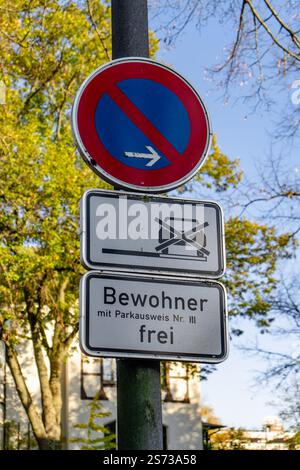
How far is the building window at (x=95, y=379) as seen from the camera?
3117cm

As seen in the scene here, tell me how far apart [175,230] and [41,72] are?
19.9 metres

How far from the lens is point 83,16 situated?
898 inches

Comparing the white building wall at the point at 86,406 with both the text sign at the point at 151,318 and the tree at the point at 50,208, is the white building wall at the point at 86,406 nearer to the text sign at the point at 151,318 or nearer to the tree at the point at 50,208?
the tree at the point at 50,208

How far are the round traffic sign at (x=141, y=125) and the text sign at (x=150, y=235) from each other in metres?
0.15

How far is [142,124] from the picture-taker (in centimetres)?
330

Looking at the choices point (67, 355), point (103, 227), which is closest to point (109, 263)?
point (103, 227)

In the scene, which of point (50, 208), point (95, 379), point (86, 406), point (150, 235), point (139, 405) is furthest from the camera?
point (95, 379)

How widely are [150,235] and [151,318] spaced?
1.03 feet

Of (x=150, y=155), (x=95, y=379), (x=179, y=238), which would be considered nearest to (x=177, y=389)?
(x=95, y=379)

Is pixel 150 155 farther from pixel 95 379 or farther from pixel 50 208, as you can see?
pixel 95 379

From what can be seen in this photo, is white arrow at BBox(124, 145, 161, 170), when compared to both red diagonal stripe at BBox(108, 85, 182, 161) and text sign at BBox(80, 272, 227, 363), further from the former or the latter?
text sign at BBox(80, 272, 227, 363)

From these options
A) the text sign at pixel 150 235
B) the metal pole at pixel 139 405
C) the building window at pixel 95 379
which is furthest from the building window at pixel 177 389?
the metal pole at pixel 139 405

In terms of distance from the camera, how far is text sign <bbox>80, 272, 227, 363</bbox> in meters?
2.85

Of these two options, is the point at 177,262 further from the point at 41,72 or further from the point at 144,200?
the point at 41,72
